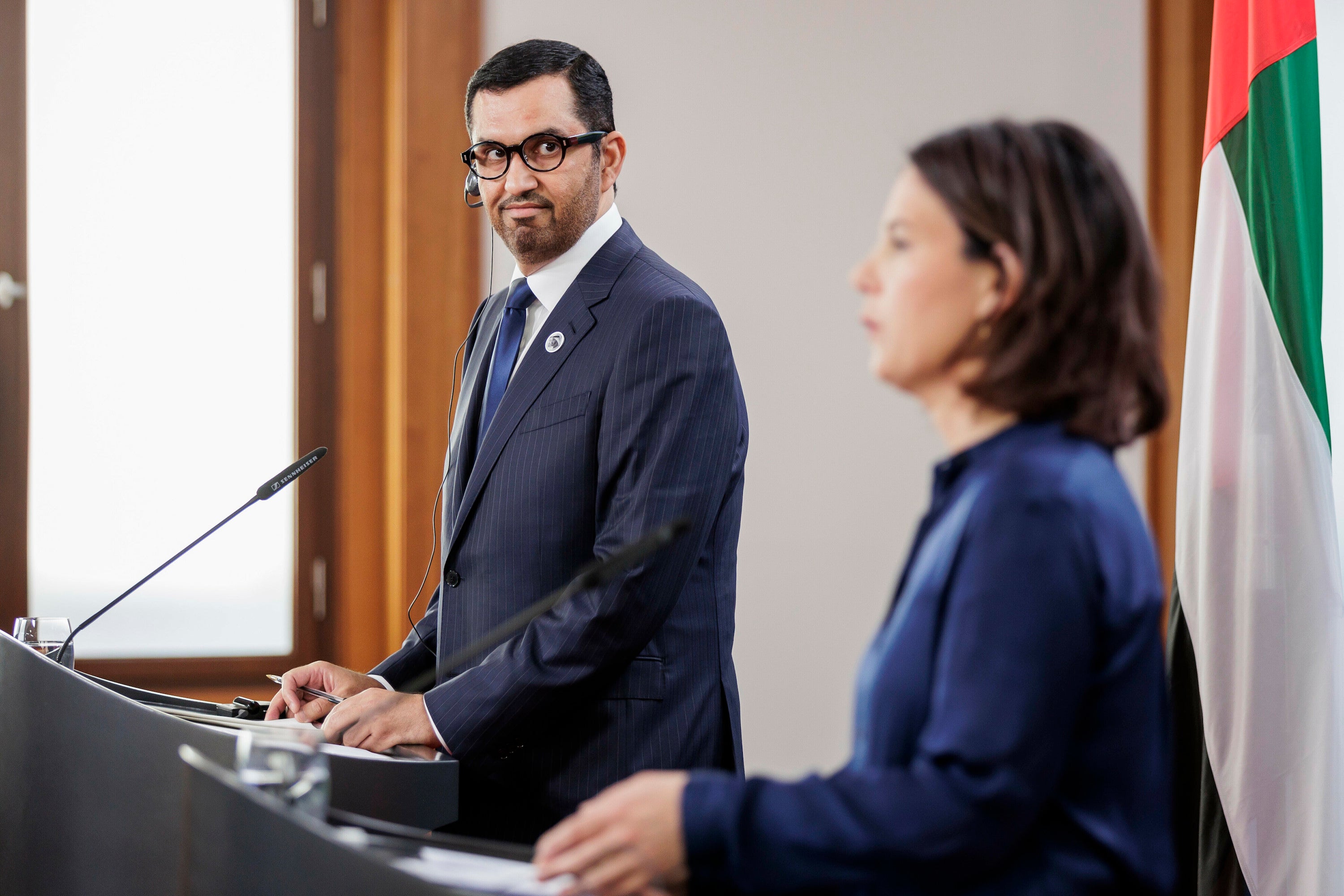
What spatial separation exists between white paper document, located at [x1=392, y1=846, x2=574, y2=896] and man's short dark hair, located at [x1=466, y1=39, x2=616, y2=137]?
1.05m

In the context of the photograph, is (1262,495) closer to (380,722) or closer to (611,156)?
(611,156)

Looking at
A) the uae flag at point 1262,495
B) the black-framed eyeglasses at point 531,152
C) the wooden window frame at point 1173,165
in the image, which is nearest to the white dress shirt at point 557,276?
the black-framed eyeglasses at point 531,152

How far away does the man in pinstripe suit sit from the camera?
1.42 meters

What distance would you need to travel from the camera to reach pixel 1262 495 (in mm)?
1852

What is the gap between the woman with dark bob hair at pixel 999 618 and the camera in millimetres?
753

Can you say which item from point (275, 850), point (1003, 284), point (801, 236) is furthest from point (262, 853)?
point (801, 236)

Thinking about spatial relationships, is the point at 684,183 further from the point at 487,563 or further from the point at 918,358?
the point at 918,358

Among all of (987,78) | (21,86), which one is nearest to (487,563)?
(21,86)

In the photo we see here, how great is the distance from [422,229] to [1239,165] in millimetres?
1747

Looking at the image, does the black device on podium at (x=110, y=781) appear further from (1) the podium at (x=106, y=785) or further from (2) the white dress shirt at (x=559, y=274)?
(2) the white dress shirt at (x=559, y=274)

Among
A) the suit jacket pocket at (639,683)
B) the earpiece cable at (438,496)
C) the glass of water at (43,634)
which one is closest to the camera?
the suit jacket pocket at (639,683)

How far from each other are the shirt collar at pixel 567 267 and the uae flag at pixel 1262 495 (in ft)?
3.30

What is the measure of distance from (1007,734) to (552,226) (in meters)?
1.09

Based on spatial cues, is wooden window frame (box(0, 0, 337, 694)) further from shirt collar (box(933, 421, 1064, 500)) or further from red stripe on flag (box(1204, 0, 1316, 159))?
shirt collar (box(933, 421, 1064, 500))
